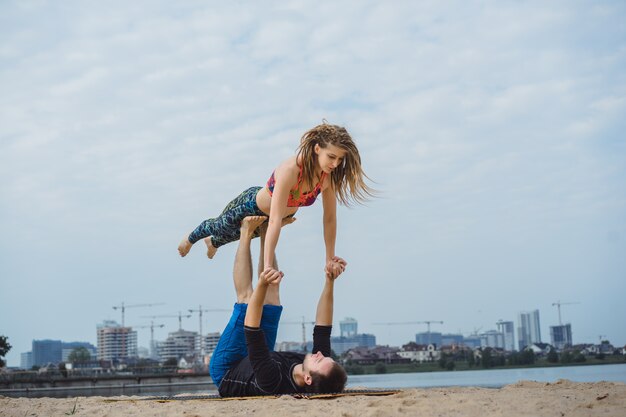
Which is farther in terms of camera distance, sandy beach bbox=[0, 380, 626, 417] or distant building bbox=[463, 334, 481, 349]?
distant building bbox=[463, 334, 481, 349]

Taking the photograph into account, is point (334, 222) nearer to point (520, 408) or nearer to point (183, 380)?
point (520, 408)

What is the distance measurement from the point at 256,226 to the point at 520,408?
149 inches

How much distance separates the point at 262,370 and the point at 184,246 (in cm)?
337

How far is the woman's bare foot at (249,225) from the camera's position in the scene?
7.66m

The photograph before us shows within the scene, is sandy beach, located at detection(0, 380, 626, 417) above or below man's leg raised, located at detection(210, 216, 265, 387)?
below

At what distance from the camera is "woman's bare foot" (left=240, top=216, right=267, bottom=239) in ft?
25.1

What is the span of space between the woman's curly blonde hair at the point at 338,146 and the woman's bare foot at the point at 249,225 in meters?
0.73

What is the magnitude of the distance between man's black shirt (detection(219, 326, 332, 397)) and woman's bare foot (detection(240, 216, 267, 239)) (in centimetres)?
138

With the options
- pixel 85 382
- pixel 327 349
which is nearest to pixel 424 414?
pixel 327 349

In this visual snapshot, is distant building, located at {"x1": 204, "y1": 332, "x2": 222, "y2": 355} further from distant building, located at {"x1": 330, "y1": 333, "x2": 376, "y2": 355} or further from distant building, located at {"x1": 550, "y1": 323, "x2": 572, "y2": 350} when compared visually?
distant building, located at {"x1": 550, "y1": 323, "x2": 572, "y2": 350}

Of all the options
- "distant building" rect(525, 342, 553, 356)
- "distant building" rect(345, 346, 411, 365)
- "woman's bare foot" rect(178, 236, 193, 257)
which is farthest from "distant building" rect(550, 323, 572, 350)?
"woman's bare foot" rect(178, 236, 193, 257)

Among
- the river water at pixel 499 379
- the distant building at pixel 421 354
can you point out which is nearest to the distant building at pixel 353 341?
the distant building at pixel 421 354

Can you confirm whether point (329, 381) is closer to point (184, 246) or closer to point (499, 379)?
point (184, 246)

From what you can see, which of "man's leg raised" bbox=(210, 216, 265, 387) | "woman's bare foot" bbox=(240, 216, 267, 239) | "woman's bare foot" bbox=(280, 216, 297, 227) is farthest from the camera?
"woman's bare foot" bbox=(280, 216, 297, 227)
